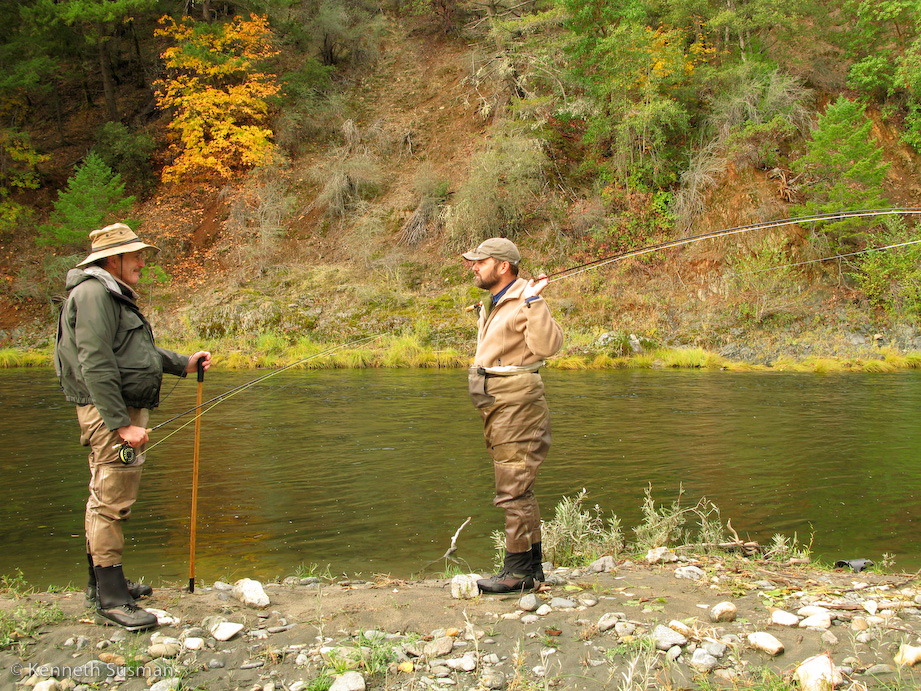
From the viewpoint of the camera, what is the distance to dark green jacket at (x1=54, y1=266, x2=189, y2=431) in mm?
3299

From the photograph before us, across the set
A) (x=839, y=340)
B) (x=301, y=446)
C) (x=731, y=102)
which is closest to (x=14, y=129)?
(x=301, y=446)

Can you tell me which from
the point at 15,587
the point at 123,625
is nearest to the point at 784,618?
the point at 123,625

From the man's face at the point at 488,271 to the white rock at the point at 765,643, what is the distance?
2.19 meters

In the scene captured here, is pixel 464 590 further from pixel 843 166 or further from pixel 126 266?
pixel 843 166

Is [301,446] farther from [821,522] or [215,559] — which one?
[821,522]

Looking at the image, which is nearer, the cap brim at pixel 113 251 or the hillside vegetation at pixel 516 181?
the cap brim at pixel 113 251

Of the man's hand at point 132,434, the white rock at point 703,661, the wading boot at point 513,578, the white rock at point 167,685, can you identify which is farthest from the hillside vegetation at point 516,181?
the white rock at point 167,685

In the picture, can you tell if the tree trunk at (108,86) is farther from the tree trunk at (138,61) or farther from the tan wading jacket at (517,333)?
the tan wading jacket at (517,333)

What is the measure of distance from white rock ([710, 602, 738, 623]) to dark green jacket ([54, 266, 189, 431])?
2876 millimetres

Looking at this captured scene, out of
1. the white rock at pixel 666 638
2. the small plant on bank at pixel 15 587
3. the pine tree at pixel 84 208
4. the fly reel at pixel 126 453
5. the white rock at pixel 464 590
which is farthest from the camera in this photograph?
the pine tree at pixel 84 208

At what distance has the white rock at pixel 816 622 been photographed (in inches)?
122

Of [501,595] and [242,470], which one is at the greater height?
[501,595]

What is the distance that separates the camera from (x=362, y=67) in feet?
92.7

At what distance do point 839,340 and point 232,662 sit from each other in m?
17.8
